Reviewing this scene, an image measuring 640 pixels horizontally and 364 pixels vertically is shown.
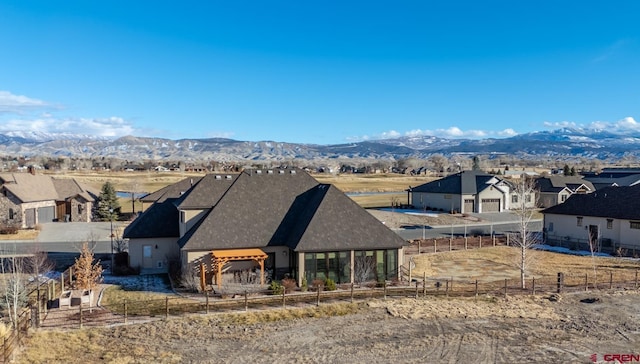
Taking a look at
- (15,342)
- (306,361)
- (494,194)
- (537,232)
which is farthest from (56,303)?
(494,194)

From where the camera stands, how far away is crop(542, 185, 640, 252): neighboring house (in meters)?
43.3

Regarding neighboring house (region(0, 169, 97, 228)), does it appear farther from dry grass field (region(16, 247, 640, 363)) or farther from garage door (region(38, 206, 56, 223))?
dry grass field (region(16, 247, 640, 363))

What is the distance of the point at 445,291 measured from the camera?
95.3 ft

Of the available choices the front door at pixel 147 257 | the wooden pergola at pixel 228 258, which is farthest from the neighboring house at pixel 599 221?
the front door at pixel 147 257

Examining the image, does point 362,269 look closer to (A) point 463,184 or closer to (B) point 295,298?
(B) point 295,298

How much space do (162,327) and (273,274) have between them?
916cm

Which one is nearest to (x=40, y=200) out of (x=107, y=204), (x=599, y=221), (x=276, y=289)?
(x=107, y=204)

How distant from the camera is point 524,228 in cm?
3216

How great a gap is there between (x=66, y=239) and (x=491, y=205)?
2195 inches

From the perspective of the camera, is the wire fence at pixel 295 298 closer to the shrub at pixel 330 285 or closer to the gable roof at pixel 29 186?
the shrub at pixel 330 285

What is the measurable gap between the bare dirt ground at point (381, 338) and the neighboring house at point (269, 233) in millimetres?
4261

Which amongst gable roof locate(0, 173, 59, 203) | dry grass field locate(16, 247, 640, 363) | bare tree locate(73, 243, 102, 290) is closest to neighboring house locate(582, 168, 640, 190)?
dry grass field locate(16, 247, 640, 363)

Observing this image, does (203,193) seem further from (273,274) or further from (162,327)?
(162,327)

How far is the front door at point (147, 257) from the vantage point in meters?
34.8
